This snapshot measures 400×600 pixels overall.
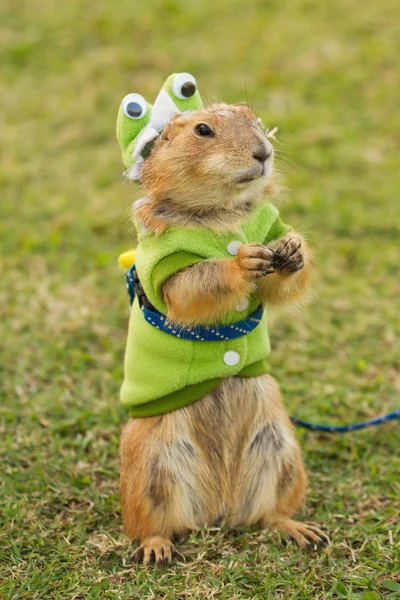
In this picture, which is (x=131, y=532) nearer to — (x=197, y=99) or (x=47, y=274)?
(x=197, y=99)

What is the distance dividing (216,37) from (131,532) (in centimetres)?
683

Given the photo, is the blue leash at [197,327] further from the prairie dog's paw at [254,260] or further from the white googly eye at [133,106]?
the white googly eye at [133,106]

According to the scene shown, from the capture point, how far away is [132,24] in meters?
9.07

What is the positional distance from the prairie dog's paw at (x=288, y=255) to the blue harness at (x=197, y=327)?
10.8 inches

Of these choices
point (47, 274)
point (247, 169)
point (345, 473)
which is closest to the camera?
point (247, 169)

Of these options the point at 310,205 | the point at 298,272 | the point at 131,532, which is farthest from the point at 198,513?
the point at 310,205

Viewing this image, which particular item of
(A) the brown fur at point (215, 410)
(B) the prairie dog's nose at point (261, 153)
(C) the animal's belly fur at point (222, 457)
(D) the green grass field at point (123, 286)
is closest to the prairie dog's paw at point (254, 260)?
(A) the brown fur at point (215, 410)

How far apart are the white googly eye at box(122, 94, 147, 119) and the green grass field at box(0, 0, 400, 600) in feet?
3.92

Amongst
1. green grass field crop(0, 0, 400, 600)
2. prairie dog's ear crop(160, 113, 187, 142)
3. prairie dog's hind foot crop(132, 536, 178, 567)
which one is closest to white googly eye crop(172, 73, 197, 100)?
prairie dog's ear crop(160, 113, 187, 142)

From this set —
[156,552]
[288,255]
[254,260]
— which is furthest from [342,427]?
[254,260]

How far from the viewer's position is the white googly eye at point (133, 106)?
2.93m

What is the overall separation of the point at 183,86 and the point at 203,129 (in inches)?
11.1

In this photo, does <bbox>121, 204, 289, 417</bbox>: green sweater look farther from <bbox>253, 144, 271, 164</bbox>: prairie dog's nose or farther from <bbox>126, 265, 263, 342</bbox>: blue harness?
<bbox>253, 144, 271, 164</bbox>: prairie dog's nose

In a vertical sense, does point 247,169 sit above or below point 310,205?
below
